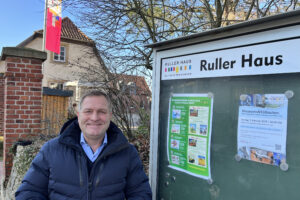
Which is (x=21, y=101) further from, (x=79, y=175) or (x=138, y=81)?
(x=79, y=175)

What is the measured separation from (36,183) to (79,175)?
1.08 ft

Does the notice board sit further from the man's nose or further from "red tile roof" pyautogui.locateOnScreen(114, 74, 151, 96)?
"red tile roof" pyautogui.locateOnScreen(114, 74, 151, 96)

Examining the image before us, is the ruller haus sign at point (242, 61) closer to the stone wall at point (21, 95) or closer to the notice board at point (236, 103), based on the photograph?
the notice board at point (236, 103)

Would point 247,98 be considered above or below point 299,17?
below

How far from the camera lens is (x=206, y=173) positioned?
1728mm

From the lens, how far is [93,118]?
2.03m

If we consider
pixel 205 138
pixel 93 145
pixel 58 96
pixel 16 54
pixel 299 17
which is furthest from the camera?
pixel 58 96

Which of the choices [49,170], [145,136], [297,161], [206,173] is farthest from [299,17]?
[145,136]

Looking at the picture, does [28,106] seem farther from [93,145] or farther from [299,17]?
[299,17]

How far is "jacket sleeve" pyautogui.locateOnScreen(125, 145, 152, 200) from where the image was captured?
1969 mm

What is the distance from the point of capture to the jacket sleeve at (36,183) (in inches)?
72.1

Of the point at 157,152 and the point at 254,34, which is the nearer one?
the point at 254,34

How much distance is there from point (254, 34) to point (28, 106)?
15.0ft

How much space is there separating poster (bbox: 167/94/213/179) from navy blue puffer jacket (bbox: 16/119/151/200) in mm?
345
